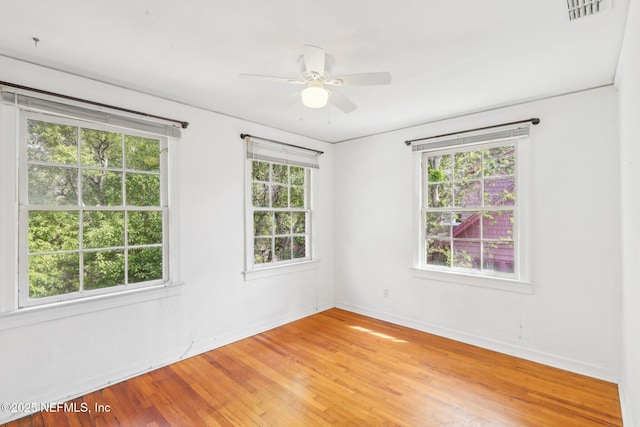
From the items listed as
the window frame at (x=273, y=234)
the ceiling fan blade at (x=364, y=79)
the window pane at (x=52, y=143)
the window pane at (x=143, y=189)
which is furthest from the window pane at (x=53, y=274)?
the ceiling fan blade at (x=364, y=79)

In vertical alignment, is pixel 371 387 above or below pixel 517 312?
below

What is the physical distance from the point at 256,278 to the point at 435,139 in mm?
2677

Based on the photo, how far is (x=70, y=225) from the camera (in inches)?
95.3

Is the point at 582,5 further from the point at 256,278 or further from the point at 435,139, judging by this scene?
the point at 256,278

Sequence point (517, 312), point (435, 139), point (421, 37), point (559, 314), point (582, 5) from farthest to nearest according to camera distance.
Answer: point (435, 139) < point (517, 312) < point (559, 314) < point (421, 37) < point (582, 5)

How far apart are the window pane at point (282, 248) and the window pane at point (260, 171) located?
797mm

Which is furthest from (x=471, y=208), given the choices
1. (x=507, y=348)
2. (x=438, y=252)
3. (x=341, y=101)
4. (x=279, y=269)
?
(x=279, y=269)

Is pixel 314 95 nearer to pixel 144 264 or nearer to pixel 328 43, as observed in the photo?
pixel 328 43

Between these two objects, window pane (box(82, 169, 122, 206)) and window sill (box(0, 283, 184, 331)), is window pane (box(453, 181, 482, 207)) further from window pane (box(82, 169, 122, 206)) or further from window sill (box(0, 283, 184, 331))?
window pane (box(82, 169, 122, 206))

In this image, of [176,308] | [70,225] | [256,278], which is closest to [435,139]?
[256,278]

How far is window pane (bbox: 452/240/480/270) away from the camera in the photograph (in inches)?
133

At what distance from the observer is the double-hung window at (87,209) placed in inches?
89.5

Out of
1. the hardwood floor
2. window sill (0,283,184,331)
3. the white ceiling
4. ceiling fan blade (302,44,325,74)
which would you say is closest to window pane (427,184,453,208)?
the white ceiling

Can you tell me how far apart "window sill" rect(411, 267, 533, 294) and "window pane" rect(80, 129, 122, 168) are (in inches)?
133
